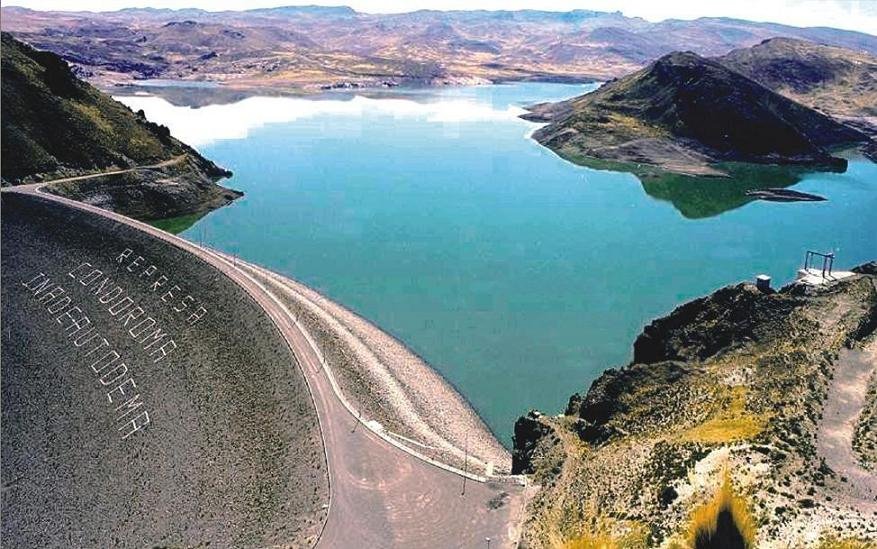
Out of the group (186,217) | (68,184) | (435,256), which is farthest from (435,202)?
(68,184)

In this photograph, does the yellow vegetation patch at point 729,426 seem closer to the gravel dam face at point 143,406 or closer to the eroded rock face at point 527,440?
the eroded rock face at point 527,440

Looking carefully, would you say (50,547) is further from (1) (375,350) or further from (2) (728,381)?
(2) (728,381)

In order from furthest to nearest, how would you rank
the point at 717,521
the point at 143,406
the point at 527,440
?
the point at 143,406 → the point at 527,440 → the point at 717,521

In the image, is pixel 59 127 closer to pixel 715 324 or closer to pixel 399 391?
pixel 399 391

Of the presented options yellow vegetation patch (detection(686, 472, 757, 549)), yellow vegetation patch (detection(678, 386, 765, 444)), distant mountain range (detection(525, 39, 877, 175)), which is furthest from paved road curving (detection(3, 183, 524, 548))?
distant mountain range (detection(525, 39, 877, 175))

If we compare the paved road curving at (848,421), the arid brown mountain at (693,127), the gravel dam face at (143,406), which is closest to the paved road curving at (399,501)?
the gravel dam face at (143,406)

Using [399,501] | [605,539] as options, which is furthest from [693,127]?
[605,539]
